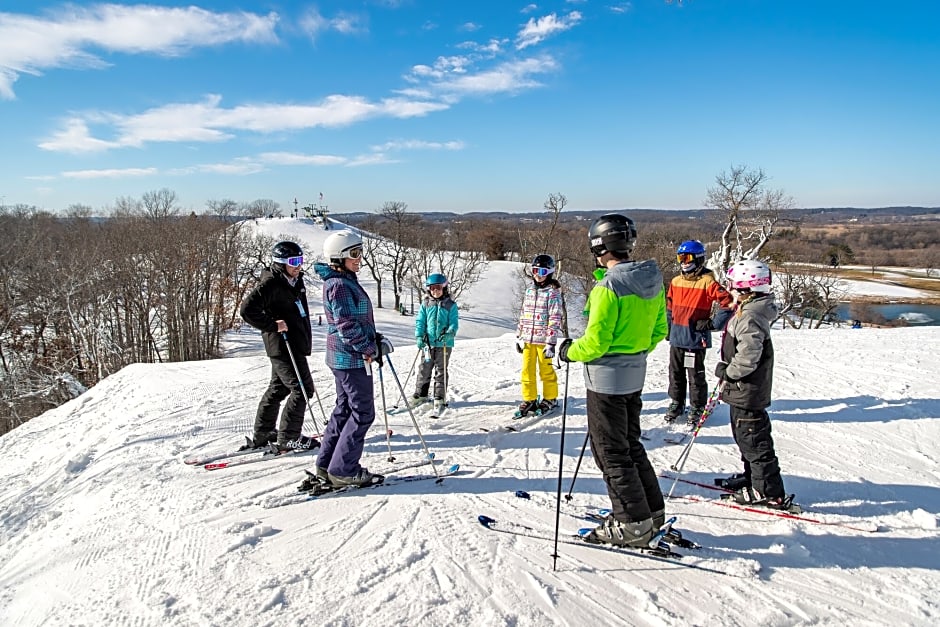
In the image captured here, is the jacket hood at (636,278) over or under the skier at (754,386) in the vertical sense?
over

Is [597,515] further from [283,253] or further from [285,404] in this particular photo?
[283,253]

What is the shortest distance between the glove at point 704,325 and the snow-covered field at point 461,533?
1265 mm

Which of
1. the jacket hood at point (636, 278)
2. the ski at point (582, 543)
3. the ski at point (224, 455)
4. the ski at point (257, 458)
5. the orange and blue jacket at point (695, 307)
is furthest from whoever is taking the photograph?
the orange and blue jacket at point (695, 307)

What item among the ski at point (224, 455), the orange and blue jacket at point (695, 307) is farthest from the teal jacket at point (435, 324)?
the orange and blue jacket at point (695, 307)

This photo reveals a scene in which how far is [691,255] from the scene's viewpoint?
567 cm

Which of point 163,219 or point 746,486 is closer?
point 746,486

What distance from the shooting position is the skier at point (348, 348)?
4148mm

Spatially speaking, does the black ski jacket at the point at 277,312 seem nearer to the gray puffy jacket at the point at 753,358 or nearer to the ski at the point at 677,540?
the ski at the point at 677,540

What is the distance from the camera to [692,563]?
3.28m

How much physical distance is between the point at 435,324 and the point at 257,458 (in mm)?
2846

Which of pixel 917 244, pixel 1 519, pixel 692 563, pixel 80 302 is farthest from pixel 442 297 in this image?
pixel 917 244

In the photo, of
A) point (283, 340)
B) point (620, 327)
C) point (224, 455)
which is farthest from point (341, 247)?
point (224, 455)

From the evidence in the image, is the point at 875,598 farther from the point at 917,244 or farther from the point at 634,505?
the point at 917,244

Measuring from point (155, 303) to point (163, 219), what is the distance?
6546 millimetres
